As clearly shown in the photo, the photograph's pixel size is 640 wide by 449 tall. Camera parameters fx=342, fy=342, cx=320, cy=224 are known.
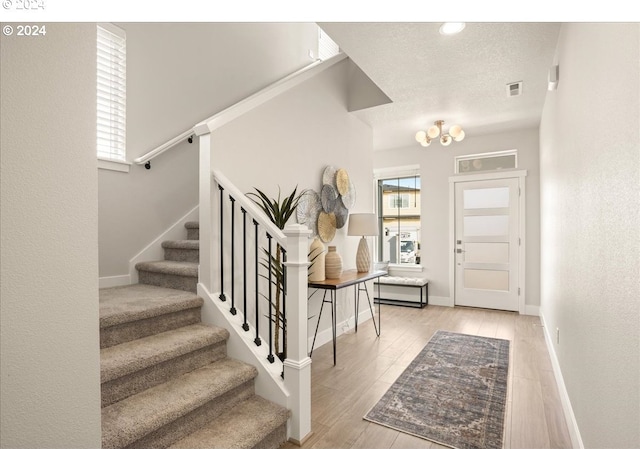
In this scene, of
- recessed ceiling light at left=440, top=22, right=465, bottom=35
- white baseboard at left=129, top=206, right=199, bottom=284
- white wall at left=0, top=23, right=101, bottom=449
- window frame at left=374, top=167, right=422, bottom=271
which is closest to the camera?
white wall at left=0, top=23, right=101, bottom=449

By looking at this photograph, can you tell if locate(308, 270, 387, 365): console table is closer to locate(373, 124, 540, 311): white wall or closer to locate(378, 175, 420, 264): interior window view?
locate(373, 124, 540, 311): white wall

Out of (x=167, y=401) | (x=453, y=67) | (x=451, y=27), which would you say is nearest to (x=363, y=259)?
(x=453, y=67)

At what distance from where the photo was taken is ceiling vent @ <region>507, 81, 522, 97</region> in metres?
3.38

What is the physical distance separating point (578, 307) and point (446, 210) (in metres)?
3.69

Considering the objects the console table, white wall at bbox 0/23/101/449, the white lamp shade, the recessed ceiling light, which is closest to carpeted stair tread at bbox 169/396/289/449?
white wall at bbox 0/23/101/449

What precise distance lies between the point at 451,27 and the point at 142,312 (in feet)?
9.17

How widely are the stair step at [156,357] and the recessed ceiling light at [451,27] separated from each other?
8.51 feet

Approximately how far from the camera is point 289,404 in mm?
1952

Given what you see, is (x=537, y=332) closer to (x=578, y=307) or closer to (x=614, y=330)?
(x=578, y=307)

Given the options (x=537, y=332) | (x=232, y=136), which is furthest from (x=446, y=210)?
(x=232, y=136)

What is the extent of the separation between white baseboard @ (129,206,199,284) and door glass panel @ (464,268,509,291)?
13.3 feet

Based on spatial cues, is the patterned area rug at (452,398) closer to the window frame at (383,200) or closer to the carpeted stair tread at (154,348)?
the carpeted stair tread at (154,348)

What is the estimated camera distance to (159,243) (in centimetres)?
319

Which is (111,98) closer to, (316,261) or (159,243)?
(159,243)
